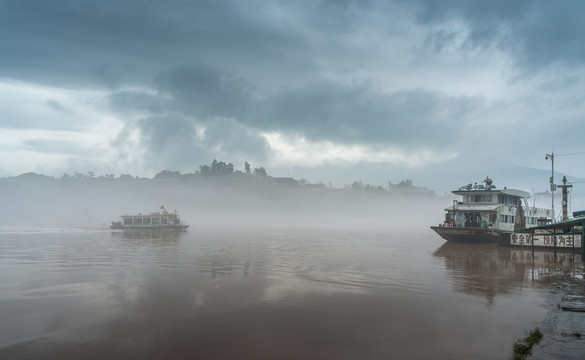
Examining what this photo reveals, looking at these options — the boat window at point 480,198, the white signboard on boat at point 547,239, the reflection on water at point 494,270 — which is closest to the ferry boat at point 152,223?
the boat window at point 480,198

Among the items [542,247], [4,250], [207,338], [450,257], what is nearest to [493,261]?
[450,257]

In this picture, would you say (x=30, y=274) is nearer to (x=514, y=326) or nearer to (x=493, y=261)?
(x=514, y=326)

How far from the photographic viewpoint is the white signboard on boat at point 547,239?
39844 mm

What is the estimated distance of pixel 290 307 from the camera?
54.4 ft

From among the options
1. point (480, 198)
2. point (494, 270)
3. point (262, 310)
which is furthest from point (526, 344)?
point (480, 198)

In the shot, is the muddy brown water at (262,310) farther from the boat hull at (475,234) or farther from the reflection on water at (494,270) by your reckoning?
the boat hull at (475,234)

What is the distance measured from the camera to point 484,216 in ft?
164

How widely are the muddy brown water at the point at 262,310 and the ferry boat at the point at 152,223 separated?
43.9 meters

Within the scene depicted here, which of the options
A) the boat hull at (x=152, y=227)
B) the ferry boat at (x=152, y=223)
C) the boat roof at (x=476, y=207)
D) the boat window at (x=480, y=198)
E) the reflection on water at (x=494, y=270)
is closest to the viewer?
the reflection on water at (x=494, y=270)

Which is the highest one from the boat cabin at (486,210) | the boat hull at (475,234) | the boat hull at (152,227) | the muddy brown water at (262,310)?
the boat cabin at (486,210)

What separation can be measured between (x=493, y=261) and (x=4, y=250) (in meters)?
46.0

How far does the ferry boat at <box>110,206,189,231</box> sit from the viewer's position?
73125mm

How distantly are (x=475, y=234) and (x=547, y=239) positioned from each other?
316 inches

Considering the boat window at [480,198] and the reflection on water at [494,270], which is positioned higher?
the boat window at [480,198]
